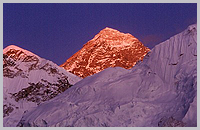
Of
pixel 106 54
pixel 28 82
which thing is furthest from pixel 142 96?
pixel 106 54

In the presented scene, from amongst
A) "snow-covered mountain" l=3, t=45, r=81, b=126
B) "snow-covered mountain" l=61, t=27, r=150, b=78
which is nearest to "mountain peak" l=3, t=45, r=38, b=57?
"snow-covered mountain" l=3, t=45, r=81, b=126

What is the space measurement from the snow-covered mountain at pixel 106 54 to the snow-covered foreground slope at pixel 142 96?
87498 mm

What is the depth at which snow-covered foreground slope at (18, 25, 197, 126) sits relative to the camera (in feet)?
110

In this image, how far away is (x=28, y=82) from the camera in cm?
7238

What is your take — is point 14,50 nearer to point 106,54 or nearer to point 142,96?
point 142,96

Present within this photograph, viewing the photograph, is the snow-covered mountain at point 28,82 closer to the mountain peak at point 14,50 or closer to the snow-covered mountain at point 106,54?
the mountain peak at point 14,50

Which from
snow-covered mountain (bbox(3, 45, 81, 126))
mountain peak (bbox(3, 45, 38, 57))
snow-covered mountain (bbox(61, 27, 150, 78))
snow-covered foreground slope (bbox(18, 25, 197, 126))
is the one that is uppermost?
snow-covered mountain (bbox(61, 27, 150, 78))

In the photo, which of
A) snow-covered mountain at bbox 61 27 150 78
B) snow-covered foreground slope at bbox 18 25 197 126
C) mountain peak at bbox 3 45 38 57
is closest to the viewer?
snow-covered foreground slope at bbox 18 25 197 126

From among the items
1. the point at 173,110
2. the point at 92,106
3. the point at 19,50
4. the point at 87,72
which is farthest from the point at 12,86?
the point at 87,72

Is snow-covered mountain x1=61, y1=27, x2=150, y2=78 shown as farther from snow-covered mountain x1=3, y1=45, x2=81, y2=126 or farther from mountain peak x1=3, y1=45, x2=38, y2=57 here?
snow-covered mountain x1=3, y1=45, x2=81, y2=126

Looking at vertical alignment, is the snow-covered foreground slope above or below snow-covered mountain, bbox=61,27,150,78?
below

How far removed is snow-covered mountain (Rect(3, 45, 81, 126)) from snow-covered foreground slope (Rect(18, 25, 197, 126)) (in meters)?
26.6

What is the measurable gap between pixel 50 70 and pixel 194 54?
4301cm

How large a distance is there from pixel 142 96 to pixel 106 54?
352 ft
